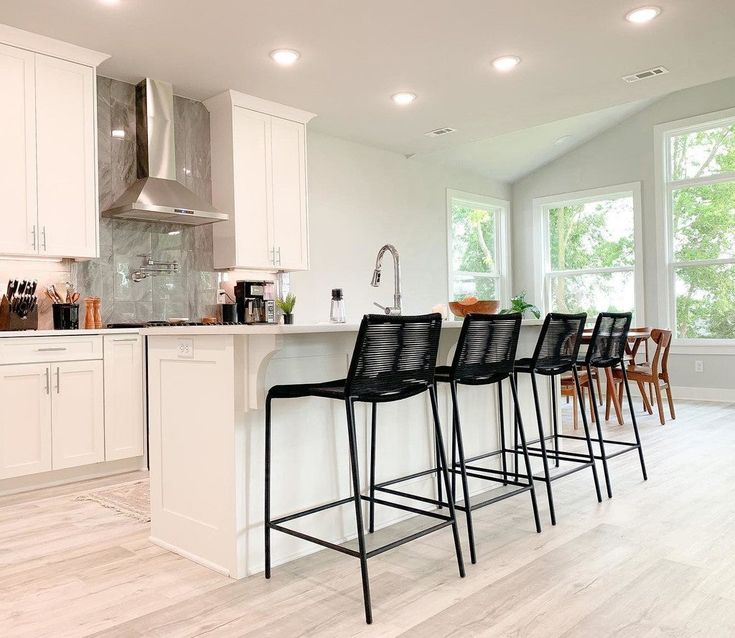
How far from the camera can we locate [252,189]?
5.22 m

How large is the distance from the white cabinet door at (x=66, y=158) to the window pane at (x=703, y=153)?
237 inches

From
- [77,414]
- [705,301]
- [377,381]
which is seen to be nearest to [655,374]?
[705,301]

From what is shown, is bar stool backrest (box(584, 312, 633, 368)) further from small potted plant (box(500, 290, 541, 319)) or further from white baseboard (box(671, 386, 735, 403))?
white baseboard (box(671, 386, 735, 403))

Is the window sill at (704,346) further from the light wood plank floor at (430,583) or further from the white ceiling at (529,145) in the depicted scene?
the light wood plank floor at (430,583)

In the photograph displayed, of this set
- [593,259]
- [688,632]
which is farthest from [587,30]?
[593,259]

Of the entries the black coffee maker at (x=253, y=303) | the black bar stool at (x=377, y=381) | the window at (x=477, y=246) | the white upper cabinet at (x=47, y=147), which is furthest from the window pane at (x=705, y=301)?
the white upper cabinet at (x=47, y=147)

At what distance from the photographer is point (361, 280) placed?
6.60 meters

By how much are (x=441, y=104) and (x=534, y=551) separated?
3876 mm

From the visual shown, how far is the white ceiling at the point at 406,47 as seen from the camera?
371 cm

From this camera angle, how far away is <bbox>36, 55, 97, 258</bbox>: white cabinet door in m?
4.06

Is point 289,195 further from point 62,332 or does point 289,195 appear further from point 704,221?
point 704,221

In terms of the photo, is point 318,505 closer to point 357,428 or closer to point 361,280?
point 357,428

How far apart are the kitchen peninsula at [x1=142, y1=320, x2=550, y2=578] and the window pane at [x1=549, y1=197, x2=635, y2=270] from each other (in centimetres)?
563

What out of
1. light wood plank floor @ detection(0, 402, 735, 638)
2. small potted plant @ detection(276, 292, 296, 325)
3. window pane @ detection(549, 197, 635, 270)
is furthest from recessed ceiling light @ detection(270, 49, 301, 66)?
window pane @ detection(549, 197, 635, 270)
